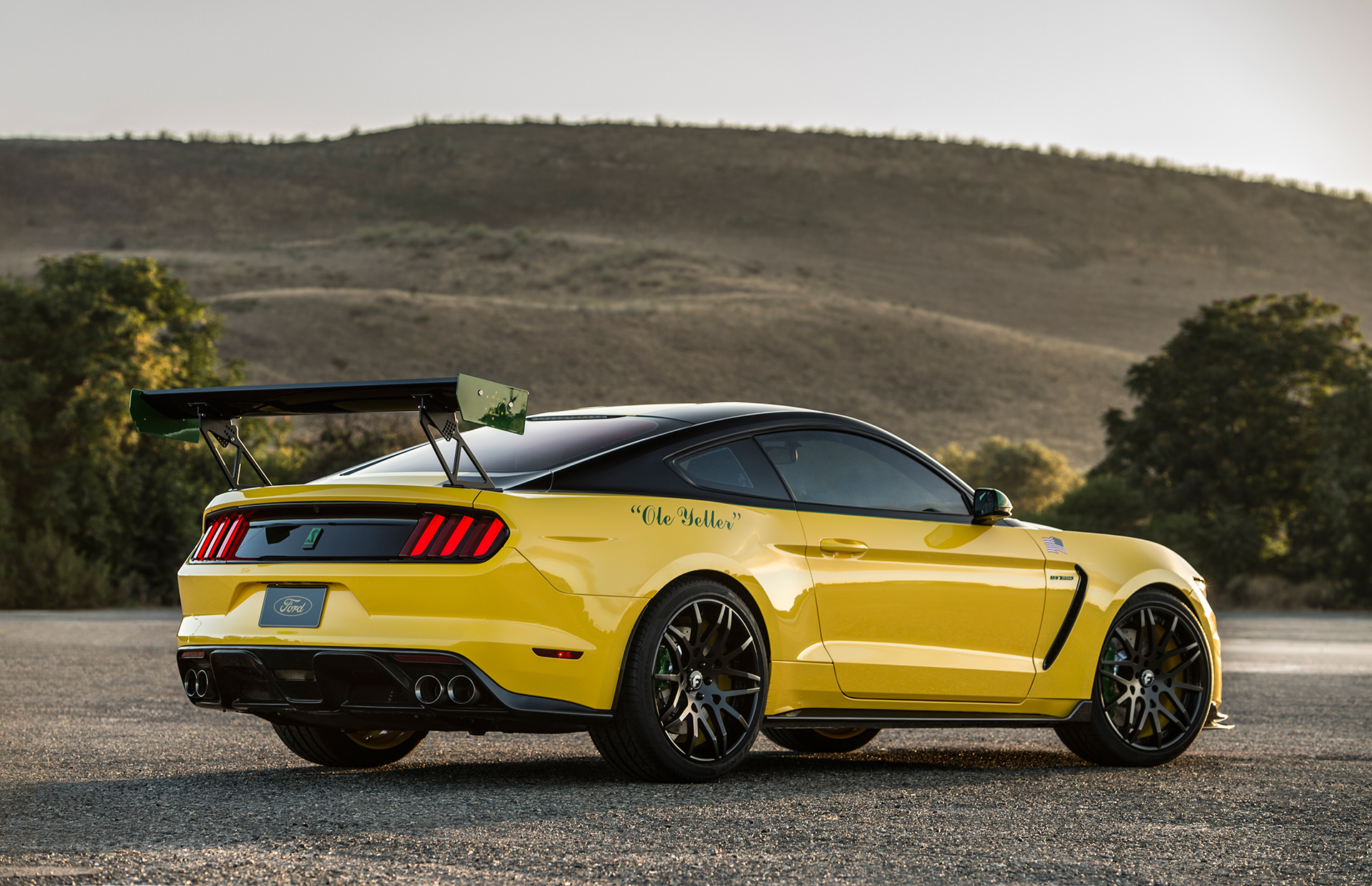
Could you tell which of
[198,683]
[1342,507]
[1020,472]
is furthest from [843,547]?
[1020,472]

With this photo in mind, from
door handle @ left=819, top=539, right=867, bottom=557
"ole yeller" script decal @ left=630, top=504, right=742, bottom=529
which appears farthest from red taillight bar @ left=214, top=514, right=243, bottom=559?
door handle @ left=819, top=539, right=867, bottom=557

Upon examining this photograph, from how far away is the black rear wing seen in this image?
6316mm

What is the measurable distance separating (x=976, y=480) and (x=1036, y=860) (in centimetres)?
3897

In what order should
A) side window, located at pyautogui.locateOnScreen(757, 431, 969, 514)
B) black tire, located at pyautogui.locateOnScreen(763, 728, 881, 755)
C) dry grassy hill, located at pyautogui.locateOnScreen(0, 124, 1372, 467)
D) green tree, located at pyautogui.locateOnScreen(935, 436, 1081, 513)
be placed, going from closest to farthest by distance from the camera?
side window, located at pyautogui.locateOnScreen(757, 431, 969, 514), black tire, located at pyautogui.locateOnScreen(763, 728, 881, 755), green tree, located at pyautogui.locateOnScreen(935, 436, 1081, 513), dry grassy hill, located at pyautogui.locateOnScreen(0, 124, 1372, 467)

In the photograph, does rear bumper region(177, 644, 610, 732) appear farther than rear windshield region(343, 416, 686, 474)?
No

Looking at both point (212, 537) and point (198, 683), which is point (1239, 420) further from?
point (198, 683)

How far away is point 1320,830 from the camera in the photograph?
20.1 ft

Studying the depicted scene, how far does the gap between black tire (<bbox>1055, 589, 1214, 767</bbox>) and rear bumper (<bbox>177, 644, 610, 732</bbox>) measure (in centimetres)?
294

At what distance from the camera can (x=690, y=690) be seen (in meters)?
6.81

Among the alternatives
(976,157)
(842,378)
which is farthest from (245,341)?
(976,157)

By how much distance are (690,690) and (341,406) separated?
1.88 meters

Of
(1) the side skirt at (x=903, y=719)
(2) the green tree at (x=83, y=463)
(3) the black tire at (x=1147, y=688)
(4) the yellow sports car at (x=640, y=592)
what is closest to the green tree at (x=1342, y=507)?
(2) the green tree at (x=83, y=463)

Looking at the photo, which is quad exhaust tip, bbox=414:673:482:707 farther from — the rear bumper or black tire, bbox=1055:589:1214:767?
black tire, bbox=1055:589:1214:767

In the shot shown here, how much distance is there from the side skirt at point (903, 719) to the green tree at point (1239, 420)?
995 inches
